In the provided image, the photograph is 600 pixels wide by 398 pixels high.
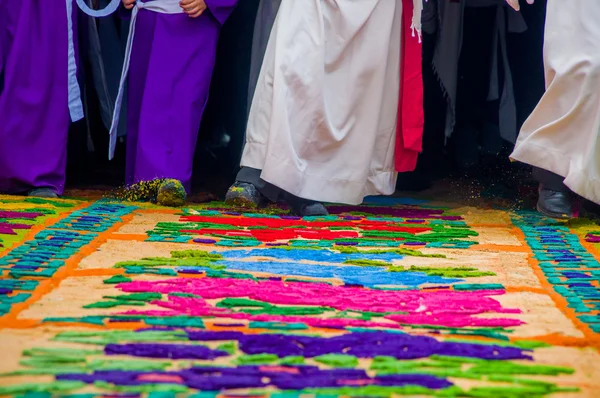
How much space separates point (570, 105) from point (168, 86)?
5.51 ft

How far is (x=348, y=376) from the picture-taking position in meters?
1.67

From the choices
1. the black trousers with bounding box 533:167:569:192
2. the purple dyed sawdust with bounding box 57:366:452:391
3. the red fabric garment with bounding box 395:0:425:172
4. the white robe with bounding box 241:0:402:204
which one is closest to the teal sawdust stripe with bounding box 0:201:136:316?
the purple dyed sawdust with bounding box 57:366:452:391

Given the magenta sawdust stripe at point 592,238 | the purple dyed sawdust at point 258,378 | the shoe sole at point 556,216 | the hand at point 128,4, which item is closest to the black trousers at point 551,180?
the shoe sole at point 556,216

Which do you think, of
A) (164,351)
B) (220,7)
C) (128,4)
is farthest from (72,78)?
(164,351)

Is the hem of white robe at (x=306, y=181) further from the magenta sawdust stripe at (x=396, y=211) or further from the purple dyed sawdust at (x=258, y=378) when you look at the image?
the purple dyed sawdust at (x=258, y=378)

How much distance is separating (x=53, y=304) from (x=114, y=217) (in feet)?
4.55

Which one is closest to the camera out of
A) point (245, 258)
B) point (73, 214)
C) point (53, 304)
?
point (53, 304)

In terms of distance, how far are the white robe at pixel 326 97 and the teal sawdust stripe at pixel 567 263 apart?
732 millimetres

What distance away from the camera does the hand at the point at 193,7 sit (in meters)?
4.08

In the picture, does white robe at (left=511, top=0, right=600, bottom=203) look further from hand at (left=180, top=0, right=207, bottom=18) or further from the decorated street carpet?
hand at (left=180, top=0, right=207, bottom=18)

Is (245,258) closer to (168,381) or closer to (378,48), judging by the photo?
(168,381)

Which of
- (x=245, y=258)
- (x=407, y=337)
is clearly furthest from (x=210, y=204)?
(x=407, y=337)

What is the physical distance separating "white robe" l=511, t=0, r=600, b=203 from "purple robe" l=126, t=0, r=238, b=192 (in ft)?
4.59

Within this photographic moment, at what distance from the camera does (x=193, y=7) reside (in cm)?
408
